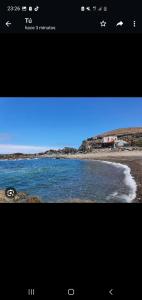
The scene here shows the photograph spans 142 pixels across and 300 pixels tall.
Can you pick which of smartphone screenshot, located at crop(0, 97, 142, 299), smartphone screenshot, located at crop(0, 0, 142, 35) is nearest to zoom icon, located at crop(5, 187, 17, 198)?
smartphone screenshot, located at crop(0, 97, 142, 299)

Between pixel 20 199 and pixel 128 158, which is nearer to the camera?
pixel 20 199

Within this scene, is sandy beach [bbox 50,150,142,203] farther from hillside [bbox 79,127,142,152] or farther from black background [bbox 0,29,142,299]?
black background [bbox 0,29,142,299]

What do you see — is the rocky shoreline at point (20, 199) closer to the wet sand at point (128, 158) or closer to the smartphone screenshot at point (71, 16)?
the wet sand at point (128, 158)

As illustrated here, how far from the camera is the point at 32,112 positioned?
55.0 inches
